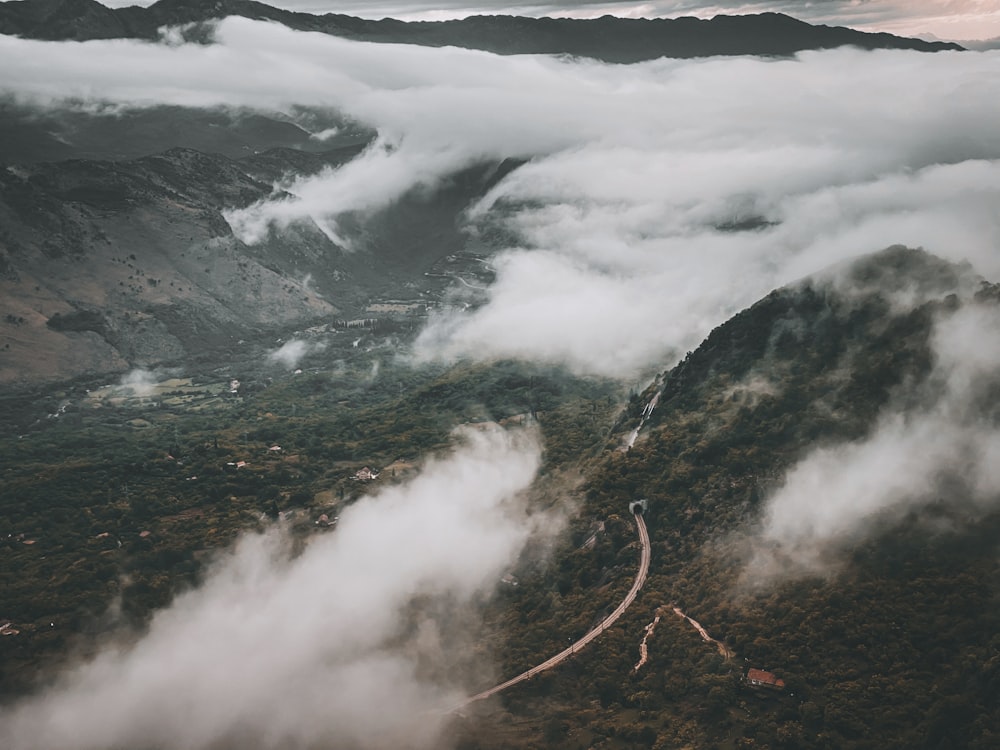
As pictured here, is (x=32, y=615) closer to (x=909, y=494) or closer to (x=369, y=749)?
(x=369, y=749)

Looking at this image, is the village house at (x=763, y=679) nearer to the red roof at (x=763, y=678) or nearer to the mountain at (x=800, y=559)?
the red roof at (x=763, y=678)

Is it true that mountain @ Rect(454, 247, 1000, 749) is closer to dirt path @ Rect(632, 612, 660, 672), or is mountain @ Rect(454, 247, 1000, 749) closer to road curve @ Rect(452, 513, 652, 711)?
dirt path @ Rect(632, 612, 660, 672)

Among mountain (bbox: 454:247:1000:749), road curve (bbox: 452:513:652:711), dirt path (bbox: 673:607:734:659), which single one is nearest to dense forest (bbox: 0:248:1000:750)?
mountain (bbox: 454:247:1000:749)

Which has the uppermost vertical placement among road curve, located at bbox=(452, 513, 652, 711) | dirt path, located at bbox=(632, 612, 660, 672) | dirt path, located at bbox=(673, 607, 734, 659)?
dirt path, located at bbox=(673, 607, 734, 659)

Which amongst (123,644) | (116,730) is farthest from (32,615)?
(116,730)

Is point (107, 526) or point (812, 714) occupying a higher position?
point (812, 714)

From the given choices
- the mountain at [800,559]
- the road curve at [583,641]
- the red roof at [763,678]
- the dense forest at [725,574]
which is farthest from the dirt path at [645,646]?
the red roof at [763,678]

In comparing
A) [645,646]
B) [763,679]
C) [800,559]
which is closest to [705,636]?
[645,646]

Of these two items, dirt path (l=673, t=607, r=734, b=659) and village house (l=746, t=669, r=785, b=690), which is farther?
dirt path (l=673, t=607, r=734, b=659)
